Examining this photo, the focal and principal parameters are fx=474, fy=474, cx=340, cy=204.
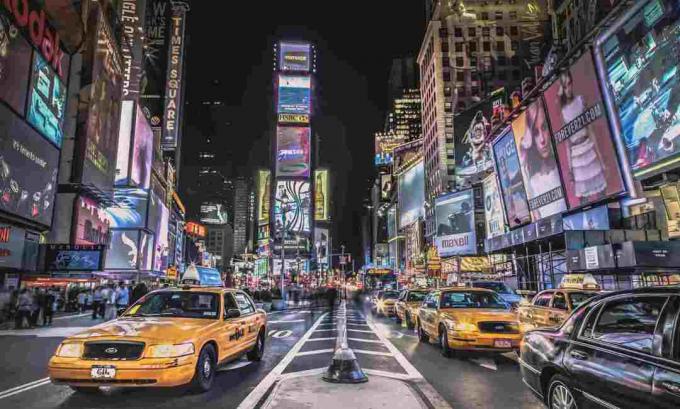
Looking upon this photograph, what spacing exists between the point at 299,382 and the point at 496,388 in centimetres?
309

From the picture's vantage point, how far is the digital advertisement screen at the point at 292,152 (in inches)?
4604

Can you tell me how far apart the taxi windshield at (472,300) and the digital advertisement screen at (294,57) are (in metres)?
113

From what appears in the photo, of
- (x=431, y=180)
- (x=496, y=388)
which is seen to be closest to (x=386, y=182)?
(x=431, y=180)

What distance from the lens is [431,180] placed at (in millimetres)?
98250

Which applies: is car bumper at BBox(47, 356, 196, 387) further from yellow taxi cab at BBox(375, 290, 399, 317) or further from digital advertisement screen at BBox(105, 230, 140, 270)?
digital advertisement screen at BBox(105, 230, 140, 270)

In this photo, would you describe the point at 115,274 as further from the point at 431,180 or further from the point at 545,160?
the point at 431,180

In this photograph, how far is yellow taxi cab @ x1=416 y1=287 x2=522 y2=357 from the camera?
387 inches

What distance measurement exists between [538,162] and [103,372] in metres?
30.6

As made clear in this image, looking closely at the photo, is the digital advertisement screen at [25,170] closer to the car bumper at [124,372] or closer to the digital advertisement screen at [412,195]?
the car bumper at [124,372]

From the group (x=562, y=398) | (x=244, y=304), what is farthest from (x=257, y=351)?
(x=562, y=398)

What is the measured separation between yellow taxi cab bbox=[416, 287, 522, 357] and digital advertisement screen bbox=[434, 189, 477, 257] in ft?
147

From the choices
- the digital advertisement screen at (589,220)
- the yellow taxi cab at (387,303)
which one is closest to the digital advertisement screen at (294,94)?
the digital advertisement screen at (589,220)

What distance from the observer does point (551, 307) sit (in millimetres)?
11453

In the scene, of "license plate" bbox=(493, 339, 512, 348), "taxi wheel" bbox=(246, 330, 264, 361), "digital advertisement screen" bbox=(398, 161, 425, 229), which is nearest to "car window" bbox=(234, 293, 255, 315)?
"taxi wheel" bbox=(246, 330, 264, 361)
